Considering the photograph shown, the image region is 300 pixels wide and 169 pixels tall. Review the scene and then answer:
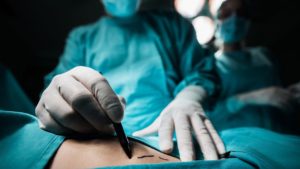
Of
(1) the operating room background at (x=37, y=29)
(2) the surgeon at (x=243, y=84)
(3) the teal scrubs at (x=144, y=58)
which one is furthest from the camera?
(1) the operating room background at (x=37, y=29)

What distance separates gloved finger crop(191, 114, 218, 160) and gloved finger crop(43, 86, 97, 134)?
347 millimetres

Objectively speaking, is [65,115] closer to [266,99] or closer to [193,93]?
[193,93]

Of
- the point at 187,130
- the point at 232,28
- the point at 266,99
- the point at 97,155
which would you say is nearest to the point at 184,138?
the point at 187,130

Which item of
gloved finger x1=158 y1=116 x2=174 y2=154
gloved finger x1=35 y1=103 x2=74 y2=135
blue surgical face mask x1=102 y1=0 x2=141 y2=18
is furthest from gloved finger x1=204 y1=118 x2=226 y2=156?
blue surgical face mask x1=102 y1=0 x2=141 y2=18

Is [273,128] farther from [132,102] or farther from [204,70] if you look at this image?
[132,102]

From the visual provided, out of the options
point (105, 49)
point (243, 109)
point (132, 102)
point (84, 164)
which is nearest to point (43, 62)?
point (105, 49)

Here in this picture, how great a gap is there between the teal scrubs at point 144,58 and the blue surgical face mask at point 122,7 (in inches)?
2.1

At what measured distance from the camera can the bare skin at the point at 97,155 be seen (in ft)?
2.39

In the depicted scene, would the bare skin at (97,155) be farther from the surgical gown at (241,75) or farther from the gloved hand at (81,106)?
the surgical gown at (241,75)

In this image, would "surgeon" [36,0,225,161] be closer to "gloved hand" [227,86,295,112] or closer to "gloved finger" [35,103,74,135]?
"gloved finger" [35,103,74,135]

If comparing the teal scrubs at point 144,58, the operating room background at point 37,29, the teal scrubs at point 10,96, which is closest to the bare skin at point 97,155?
the teal scrubs at point 10,96

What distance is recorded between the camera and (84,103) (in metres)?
0.75

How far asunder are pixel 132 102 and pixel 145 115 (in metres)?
0.09

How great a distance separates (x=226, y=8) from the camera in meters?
2.05
